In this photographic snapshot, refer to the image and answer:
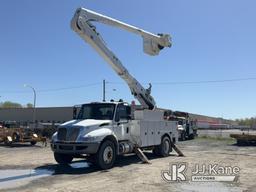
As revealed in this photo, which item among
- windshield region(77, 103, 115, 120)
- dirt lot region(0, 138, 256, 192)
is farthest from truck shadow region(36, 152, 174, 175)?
windshield region(77, 103, 115, 120)

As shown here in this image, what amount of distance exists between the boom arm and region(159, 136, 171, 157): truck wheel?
Answer: 2093 mm

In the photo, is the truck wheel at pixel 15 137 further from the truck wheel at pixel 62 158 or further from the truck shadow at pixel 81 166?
the truck wheel at pixel 62 158

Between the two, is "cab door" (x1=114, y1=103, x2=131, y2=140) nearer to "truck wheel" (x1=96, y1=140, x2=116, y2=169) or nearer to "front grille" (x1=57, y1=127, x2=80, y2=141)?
"truck wheel" (x1=96, y1=140, x2=116, y2=169)

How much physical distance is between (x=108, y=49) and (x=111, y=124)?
508 centimetres

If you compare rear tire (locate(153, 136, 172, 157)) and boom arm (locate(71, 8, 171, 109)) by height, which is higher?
boom arm (locate(71, 8, 171, 109))

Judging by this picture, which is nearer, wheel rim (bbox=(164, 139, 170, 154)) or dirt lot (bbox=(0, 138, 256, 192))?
dirt lot (bbox=(0, 138, 256, 192))

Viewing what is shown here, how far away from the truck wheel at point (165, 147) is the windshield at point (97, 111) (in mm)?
4587

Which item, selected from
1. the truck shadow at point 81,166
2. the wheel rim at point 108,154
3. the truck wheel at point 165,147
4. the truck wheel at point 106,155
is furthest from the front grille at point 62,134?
the truck wheel at point 165,147

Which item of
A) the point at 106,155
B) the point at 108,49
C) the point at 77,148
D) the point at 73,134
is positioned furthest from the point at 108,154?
the point at 108,49

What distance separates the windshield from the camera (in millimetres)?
16906

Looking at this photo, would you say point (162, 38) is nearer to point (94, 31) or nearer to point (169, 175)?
point (94, 31)

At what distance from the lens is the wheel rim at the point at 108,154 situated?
15.6 meters

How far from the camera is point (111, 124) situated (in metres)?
16.5

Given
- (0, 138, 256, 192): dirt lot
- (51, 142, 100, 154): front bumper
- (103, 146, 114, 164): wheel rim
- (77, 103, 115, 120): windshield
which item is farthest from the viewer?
(77, 103, 115, 120): windshield
